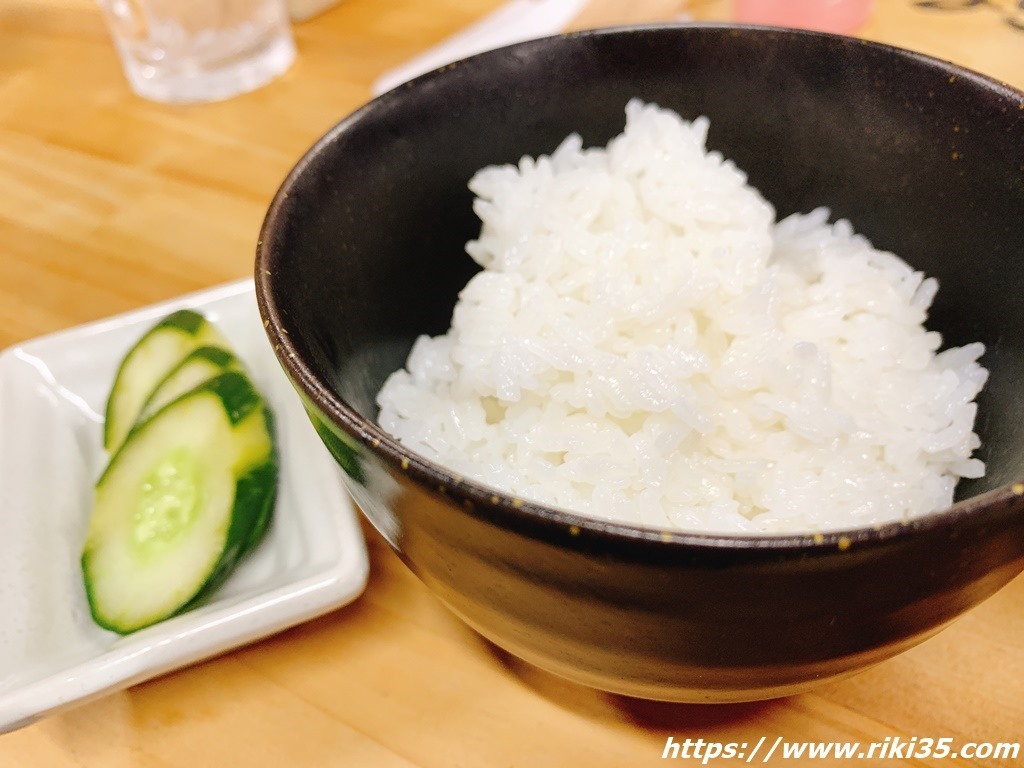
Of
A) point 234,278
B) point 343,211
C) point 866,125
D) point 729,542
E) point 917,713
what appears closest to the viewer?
point 729,542

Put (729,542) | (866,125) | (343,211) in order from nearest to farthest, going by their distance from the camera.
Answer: (729,542) → (343,211) → (866,125)

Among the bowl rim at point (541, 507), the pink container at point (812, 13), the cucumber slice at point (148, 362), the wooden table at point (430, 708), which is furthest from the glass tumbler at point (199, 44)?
the bowl rim at point (541, 507)

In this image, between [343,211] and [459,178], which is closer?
[343,211]

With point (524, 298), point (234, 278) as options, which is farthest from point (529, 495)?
point (234, 278)

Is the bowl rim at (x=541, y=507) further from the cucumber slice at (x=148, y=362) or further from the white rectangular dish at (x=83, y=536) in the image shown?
the cucumber slice at (x=148, y=362)

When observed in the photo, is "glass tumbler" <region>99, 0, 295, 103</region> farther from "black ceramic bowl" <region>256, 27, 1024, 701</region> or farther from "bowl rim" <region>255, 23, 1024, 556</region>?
"bowl rim" <region>255, 23, 1024, 556</region>

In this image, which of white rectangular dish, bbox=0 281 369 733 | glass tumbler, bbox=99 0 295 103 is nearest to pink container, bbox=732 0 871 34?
glass tumbler, bbox=99 0 295 103

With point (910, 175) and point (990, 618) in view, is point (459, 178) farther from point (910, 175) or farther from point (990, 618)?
point (990, 618)

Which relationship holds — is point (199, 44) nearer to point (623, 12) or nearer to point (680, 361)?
point (623, 12)
